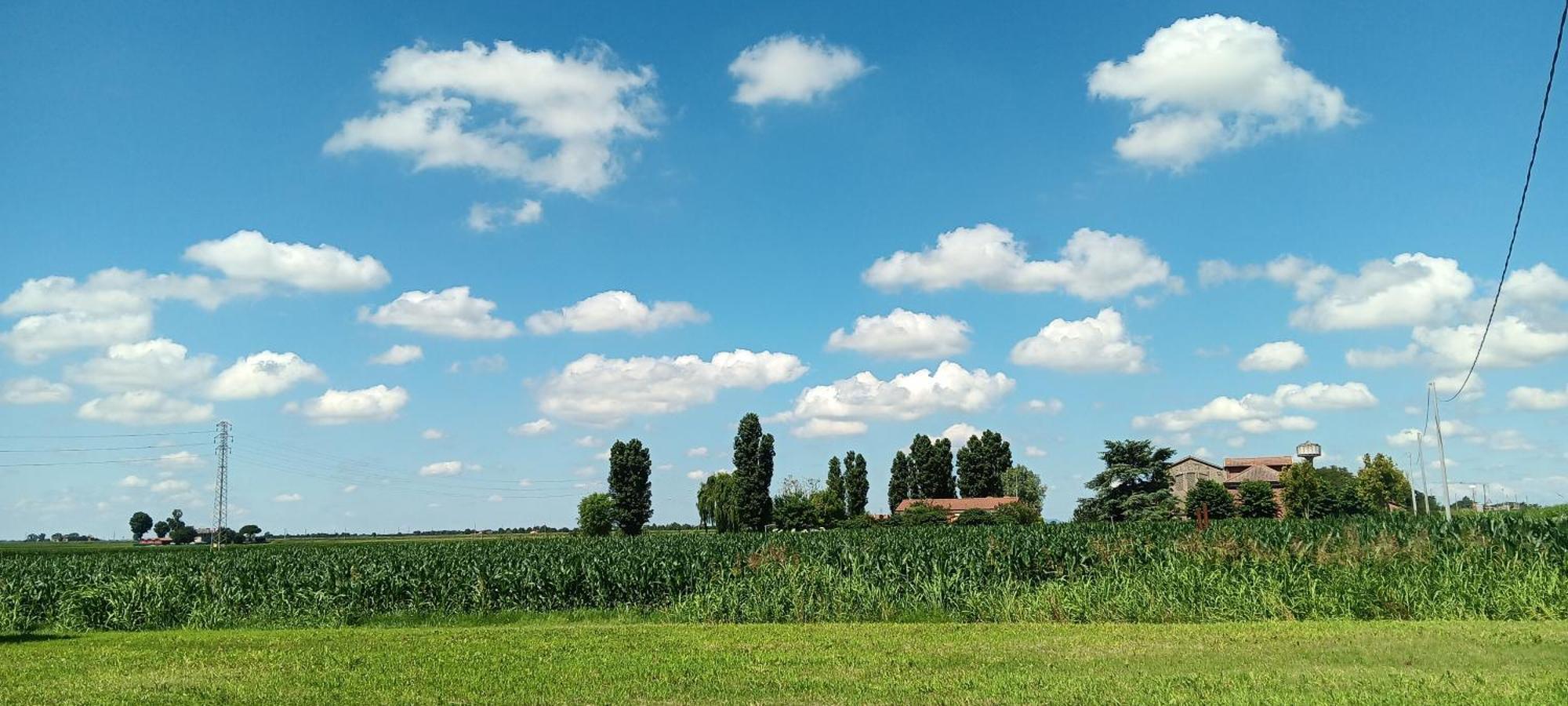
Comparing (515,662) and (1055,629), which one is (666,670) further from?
(1055,629)

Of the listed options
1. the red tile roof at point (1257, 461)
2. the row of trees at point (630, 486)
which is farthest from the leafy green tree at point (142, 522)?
the red tile roof at point (1257, 461)

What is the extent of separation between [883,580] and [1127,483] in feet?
243

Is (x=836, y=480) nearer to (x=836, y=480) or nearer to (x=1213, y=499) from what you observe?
(x=836, y=480)

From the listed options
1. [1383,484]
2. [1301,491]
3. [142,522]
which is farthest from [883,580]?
[142,522]

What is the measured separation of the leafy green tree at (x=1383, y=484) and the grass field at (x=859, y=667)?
366 feet

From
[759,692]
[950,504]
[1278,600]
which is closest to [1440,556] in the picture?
[1278,600]

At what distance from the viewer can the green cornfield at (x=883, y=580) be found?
18.5 metres

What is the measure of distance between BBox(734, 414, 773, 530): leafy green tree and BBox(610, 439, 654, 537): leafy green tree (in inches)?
518

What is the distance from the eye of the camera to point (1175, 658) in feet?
42.5

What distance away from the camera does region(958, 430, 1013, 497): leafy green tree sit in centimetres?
12238

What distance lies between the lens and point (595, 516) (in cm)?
11962

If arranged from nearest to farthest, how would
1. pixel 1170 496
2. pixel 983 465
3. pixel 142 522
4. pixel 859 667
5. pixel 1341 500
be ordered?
pixel 859 667
pixel 1170 496
pixel 1341 500
pixel 983 465
pixel 142 522

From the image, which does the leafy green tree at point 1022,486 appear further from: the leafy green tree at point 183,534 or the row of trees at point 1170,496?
the leafy green tree at point 183,534

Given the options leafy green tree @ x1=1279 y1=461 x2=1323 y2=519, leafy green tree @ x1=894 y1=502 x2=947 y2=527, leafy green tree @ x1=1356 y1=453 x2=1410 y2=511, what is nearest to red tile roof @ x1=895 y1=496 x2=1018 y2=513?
leafy green tree @ x1=894 y1=502 x2=947 y2=527
